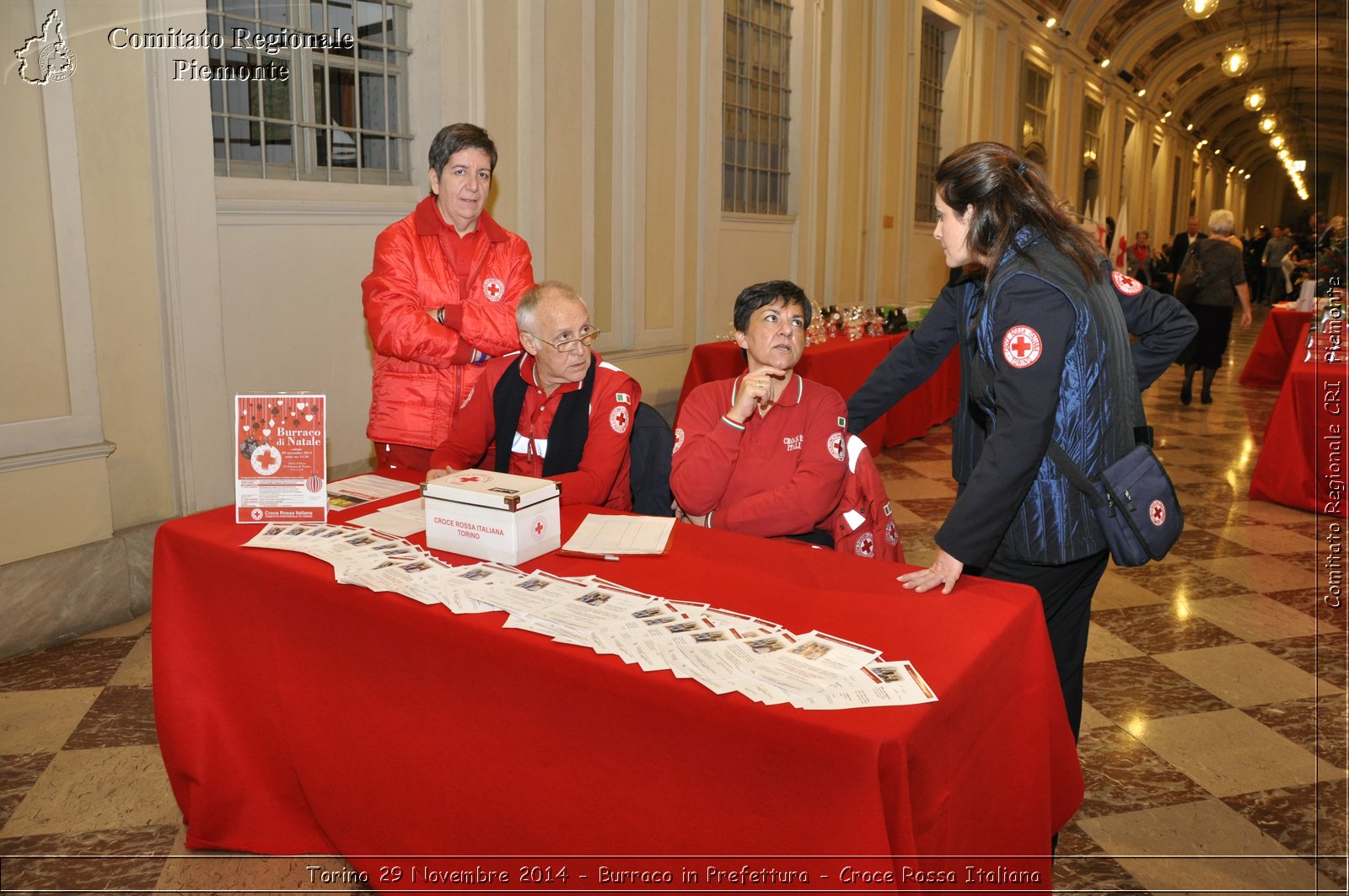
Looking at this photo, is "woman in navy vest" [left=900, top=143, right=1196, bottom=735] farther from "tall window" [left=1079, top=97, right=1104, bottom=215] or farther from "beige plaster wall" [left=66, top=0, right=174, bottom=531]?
"tall window" [left=1079, top=97, right=1104, bottom=215]

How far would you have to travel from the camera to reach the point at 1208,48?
20.7 metres

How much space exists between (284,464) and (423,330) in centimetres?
95

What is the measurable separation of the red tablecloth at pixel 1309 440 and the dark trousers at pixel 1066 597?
3.90 m

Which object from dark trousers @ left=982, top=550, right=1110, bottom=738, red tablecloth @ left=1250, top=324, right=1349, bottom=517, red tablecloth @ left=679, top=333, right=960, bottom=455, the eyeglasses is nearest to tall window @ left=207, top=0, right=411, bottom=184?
red tablecloth @ left=679, top=333, right=960, bottom=455

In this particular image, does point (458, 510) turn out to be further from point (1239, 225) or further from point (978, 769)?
point (1239, 225)

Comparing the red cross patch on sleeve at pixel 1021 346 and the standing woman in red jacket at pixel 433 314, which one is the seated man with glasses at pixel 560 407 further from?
the red cross patch on sleeve at pixel 1021 346

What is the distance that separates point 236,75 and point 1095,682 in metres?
4.02

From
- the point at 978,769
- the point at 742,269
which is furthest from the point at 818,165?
the point at 978,769

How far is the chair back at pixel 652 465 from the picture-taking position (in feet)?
9.27

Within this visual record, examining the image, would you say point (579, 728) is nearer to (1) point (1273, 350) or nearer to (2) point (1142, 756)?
(2) point (1142, 756)

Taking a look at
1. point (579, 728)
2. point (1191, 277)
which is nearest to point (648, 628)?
point (579, 728)

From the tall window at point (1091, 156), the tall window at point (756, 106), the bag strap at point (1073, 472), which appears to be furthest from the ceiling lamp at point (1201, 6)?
the bag strap at point (1073, 472)

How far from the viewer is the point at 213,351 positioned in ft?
12.7

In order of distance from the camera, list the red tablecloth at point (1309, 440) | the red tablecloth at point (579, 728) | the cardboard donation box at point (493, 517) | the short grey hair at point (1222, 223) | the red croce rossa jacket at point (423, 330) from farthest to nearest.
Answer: the short grey hair at point (1222, 223)
the red tablecloth at point (1309, 440)
the red croce rossa jacket at point (423, 330)
the cardboard donation box at point (493, 517)
the red tablecloth at point (579, 728)
